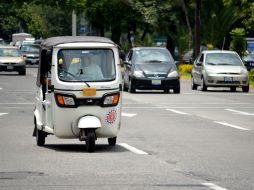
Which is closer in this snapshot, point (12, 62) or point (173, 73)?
point (173, 73)

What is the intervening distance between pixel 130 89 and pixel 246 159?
24.9m

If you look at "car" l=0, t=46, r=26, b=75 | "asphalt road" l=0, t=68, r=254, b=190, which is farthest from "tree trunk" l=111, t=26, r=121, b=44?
"asphalt road" l=0, t=68, r=254, b=190

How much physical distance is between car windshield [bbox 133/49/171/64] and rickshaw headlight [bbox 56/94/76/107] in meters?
23.6

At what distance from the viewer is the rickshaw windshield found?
1788 cm

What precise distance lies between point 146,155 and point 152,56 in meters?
25.1

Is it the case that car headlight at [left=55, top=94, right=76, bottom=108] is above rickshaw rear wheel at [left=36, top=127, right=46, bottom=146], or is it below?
above

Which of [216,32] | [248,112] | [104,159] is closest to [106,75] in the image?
[104,159]

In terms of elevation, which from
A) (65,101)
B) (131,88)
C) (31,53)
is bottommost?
(31,53)

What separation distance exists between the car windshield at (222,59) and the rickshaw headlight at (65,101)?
84.5ft

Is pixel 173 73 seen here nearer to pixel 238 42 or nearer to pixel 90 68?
pixel 238 42

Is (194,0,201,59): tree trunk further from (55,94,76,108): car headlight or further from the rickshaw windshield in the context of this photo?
(55,94,76,108): car headlight

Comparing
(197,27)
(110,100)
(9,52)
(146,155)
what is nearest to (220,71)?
(197,27)

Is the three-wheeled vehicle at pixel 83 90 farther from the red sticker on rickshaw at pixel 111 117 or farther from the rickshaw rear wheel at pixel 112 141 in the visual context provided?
the rickshaw rear wheel at pixel 112 141

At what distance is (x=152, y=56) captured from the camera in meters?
41.7
